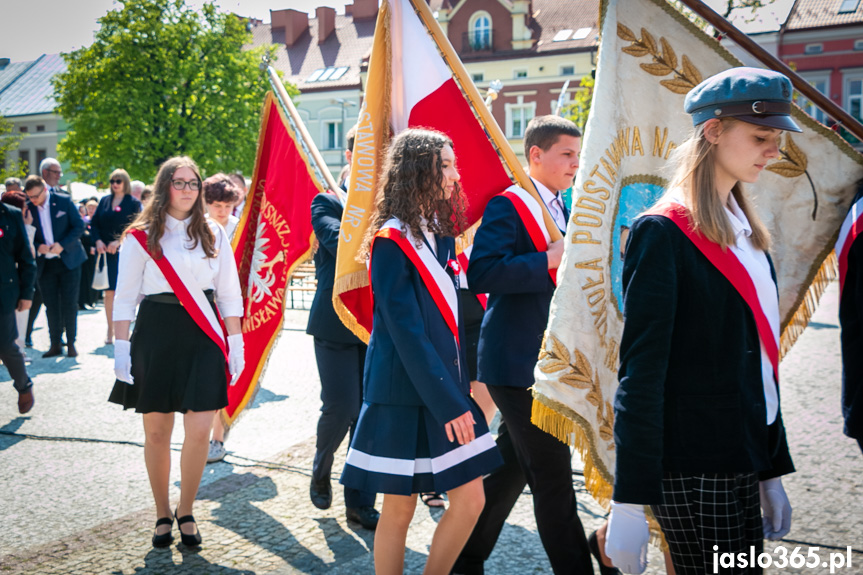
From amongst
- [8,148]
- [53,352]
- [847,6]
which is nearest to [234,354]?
[53,352]

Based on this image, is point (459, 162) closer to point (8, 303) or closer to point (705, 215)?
point (705, 215)

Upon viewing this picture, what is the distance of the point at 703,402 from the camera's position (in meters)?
2.19

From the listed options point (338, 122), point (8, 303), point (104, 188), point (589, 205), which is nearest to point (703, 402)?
point (589, 205)

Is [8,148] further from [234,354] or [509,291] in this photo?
[509,291]

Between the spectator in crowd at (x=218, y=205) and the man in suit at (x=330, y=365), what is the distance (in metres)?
1.27

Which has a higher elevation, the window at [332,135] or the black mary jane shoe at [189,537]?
the window at [332,135]

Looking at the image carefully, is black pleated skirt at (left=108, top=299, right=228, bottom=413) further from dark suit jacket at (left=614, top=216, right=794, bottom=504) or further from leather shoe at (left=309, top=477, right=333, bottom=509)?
dark suit jacket at (left=614, top=216, right=794, bottom=504)

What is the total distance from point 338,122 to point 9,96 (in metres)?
31.5

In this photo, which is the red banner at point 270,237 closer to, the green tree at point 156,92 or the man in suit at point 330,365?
the man in suit at point 330,365

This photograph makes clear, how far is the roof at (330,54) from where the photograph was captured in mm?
48062

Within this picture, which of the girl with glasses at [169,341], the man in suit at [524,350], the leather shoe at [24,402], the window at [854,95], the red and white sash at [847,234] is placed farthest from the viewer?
the window at [854,95]

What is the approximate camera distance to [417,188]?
3.29 m

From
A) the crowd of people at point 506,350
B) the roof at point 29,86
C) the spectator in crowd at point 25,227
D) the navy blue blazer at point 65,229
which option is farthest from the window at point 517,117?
the crowd of people at point 506,350

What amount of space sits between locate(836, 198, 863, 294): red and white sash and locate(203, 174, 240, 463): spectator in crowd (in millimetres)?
4102
